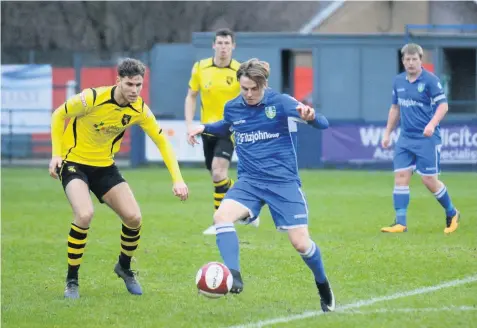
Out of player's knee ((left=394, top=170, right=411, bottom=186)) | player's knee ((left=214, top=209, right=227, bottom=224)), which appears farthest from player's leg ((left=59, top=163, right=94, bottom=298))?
player's knee ((left=394, top=170, right=411, bottom=186))

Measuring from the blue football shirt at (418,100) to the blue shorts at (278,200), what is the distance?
188 inches

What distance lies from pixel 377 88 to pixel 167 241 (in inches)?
688

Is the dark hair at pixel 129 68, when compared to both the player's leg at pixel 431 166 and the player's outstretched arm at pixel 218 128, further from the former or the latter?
the player's leg at pixel 431 166

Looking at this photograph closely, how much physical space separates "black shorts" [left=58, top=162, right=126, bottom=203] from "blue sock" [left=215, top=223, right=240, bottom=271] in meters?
1.42

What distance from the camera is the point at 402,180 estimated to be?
12.7 meters

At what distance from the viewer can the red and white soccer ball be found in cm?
730

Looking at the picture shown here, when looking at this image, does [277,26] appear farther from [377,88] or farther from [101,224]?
[101,224]

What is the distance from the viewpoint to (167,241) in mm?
12211

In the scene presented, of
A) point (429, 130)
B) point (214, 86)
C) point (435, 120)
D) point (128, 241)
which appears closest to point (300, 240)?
point (128, 241)

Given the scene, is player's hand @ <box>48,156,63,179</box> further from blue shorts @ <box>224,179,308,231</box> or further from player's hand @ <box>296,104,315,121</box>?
player's hand @ <box>296,104,315,121</box>

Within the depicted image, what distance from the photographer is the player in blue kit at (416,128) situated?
1236cm

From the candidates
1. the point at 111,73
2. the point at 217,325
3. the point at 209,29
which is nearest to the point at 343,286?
the point at 217,325

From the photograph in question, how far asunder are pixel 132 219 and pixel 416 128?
483 cm

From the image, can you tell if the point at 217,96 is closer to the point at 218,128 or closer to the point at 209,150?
Answer: the point at 209,150
